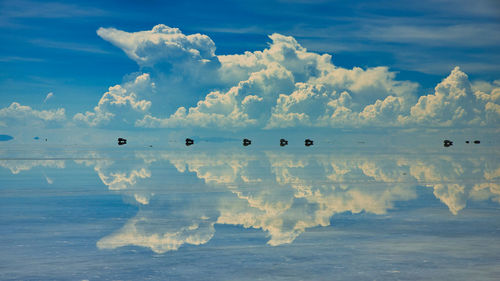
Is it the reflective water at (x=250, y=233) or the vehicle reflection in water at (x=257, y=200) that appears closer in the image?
the reflective water at (x=250, y=233)

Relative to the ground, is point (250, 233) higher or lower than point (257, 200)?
lower

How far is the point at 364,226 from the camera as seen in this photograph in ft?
65.2

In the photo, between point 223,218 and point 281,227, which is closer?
point 281,227

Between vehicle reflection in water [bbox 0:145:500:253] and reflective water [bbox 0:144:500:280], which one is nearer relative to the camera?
reflective water [bbox 0:144:500:280]

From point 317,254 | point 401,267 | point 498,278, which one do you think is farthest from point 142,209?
point 498,278

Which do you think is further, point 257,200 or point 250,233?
point 257,200

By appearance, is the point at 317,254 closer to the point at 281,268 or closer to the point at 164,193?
the point at 281,268

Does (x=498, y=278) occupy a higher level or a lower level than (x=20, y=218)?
lower

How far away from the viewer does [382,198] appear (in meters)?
28.7

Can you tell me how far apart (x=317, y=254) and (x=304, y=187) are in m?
19.7

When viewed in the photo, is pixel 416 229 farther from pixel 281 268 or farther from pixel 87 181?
pixel 87 181

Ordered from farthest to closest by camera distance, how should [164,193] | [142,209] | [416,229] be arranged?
[164,193], [142,209], [416,229]

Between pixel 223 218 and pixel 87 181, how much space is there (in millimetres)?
20464

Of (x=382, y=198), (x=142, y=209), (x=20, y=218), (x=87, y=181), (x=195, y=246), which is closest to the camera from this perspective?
(x=195, y=246)
